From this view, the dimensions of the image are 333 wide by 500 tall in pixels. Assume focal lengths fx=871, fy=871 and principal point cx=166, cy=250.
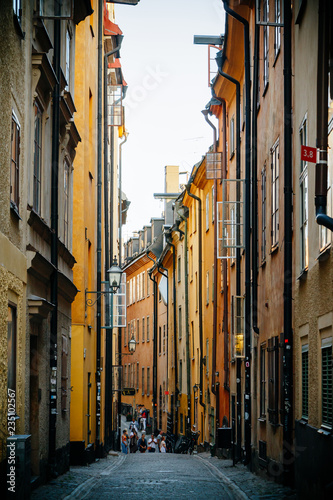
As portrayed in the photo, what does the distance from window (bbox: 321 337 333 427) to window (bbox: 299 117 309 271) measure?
2030mm

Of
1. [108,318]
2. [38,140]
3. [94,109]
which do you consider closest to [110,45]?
[94,109]

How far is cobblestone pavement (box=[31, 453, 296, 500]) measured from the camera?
14008 mm

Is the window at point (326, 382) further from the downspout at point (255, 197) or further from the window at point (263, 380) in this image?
the downspout at point (255, 197)

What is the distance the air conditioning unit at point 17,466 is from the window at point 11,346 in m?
1.43

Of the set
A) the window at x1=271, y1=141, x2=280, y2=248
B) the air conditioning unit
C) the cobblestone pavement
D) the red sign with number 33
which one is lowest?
the cobblestone pavement

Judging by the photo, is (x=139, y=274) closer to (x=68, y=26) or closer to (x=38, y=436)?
(x=68, y=26)

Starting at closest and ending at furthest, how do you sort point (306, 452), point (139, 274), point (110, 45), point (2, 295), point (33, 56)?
point (2, 295)
point (306, 452)
point (33, 56)
point (110, 45)
point (139, 274)

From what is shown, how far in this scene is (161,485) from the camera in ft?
54.1

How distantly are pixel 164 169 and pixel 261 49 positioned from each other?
3930cm

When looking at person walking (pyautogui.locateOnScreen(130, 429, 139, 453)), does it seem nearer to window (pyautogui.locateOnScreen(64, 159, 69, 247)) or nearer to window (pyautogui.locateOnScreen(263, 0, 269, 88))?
window (pyautogui.locateOnScreen(64, 159, 69, 247))

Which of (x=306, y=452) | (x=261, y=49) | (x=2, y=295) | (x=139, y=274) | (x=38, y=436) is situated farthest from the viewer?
(x=139, y=274)

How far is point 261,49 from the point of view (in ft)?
64.0

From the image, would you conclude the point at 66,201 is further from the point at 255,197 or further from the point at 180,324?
the point at 180,324

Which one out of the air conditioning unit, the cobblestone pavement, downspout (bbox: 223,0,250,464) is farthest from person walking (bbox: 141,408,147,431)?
the air conditioning unit
